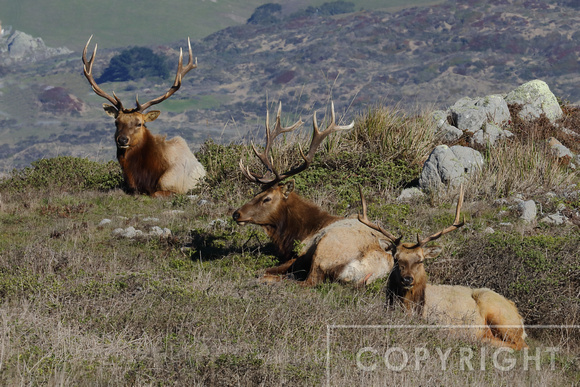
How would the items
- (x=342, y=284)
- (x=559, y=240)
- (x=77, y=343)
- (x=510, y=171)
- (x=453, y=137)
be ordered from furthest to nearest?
(x=453, y=137) → (x=510, y=171) → (x=559, y=240) → (x=342, y=284) → (x=77, y=343)

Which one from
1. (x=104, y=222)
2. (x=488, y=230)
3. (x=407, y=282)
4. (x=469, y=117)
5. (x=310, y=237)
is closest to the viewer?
(x=407, y=282)

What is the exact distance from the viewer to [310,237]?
8750 mm

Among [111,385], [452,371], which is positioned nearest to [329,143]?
[452,371]

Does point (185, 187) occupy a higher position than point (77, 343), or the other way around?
point (77, 343)

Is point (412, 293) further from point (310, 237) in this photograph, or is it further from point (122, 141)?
point (122, 141)

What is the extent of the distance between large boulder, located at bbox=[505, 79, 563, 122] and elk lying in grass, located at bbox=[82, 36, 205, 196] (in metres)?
11.1

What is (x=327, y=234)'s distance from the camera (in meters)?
8.36

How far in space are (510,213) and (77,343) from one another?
27.8ft

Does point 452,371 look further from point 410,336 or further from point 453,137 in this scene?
point 453,137

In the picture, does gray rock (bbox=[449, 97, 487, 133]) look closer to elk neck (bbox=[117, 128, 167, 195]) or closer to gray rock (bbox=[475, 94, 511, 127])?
gray rock (bbox=[475, 94, 511, 127])

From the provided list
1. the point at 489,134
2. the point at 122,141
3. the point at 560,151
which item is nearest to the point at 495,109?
the point at 489,134

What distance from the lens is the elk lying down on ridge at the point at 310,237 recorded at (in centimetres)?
816

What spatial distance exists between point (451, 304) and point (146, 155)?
27.8ft

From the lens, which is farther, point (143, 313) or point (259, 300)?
point (259, 300)
